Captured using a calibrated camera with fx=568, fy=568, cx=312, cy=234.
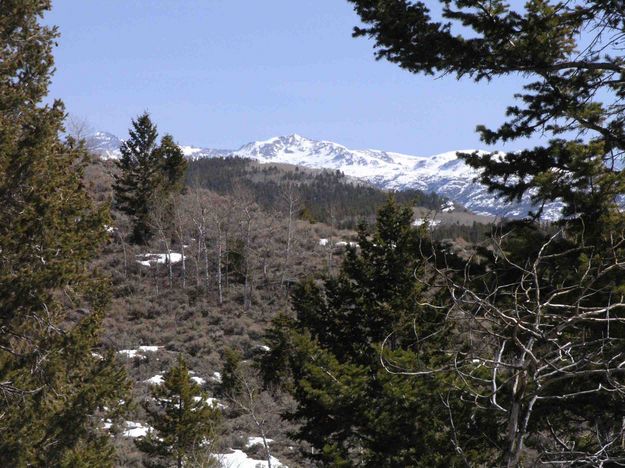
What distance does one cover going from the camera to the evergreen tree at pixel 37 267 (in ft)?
29.0

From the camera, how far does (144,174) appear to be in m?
46.8

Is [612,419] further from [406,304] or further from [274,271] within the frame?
[274,271]

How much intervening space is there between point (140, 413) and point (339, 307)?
46.4ft

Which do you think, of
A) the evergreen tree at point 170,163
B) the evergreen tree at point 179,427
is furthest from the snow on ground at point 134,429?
the evergreen tree at point 170,163

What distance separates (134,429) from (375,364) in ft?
49.3

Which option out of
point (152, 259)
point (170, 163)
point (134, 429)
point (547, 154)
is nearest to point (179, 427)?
point (134, 429)

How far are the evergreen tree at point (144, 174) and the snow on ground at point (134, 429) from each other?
24.7 meters

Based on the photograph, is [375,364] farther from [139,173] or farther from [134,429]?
[139,173]

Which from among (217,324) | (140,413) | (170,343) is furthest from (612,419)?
(217,324)

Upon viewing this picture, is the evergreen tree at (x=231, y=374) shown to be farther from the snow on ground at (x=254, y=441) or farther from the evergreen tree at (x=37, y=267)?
the evergreen tree at (x=37, y=267)

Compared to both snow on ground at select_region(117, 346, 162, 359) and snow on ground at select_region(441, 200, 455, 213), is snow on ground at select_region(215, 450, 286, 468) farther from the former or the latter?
snow on ground at select_region(441, 200, 455, 213)

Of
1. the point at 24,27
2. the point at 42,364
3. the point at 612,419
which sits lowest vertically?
the point at 42,364

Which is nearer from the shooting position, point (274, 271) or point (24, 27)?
point (24, 27)

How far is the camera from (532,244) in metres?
5.82
